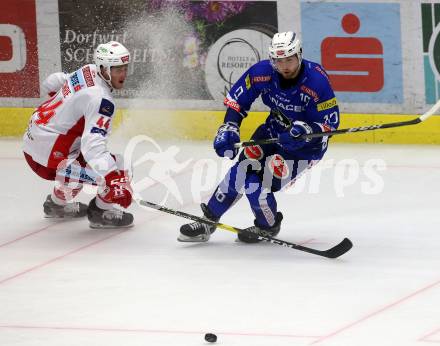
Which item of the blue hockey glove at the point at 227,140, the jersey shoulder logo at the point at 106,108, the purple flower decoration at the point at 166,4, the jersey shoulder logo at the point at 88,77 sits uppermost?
the purple flower decoration at the point at 166,4

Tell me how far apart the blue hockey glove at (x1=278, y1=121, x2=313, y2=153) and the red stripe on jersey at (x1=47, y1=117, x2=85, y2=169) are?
3.82 ft

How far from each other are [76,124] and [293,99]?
1.20m

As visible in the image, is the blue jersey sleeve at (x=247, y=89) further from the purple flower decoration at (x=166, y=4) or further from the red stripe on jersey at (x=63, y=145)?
the purple flower decoration at (x=166, y=4)

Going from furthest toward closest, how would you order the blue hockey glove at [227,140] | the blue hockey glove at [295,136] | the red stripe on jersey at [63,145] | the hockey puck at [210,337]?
the red stripe on jersey at [63,145]
the blue hockey glove at [227,140]
the blue hockey glove at [295,136]
the hockey puck at [210,337]

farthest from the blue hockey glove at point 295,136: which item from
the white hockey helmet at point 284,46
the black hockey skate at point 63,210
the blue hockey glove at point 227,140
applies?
the black hockey skate at point 63,210

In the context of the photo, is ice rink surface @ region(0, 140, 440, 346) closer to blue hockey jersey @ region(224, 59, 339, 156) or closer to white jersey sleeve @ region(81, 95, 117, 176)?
white jersey sleeve @ region(81, 95, 117, 176)

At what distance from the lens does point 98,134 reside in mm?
6406

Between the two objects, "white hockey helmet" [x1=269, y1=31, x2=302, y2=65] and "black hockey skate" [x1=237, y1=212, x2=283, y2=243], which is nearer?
"white hockey helmet" [x1=269, y1=31, x2=302, y2=65]

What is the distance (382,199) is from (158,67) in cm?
234

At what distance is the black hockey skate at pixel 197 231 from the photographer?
6.39m

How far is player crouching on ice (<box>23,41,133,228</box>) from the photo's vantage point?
6.44 metres

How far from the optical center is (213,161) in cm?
827

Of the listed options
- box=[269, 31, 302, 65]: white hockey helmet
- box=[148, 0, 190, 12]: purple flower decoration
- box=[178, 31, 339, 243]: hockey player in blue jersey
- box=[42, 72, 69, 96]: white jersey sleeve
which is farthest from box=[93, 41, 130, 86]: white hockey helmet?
box=[148, 0, 190, 12]: purple flower decoration

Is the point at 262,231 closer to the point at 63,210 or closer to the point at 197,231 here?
the point at 197,231
